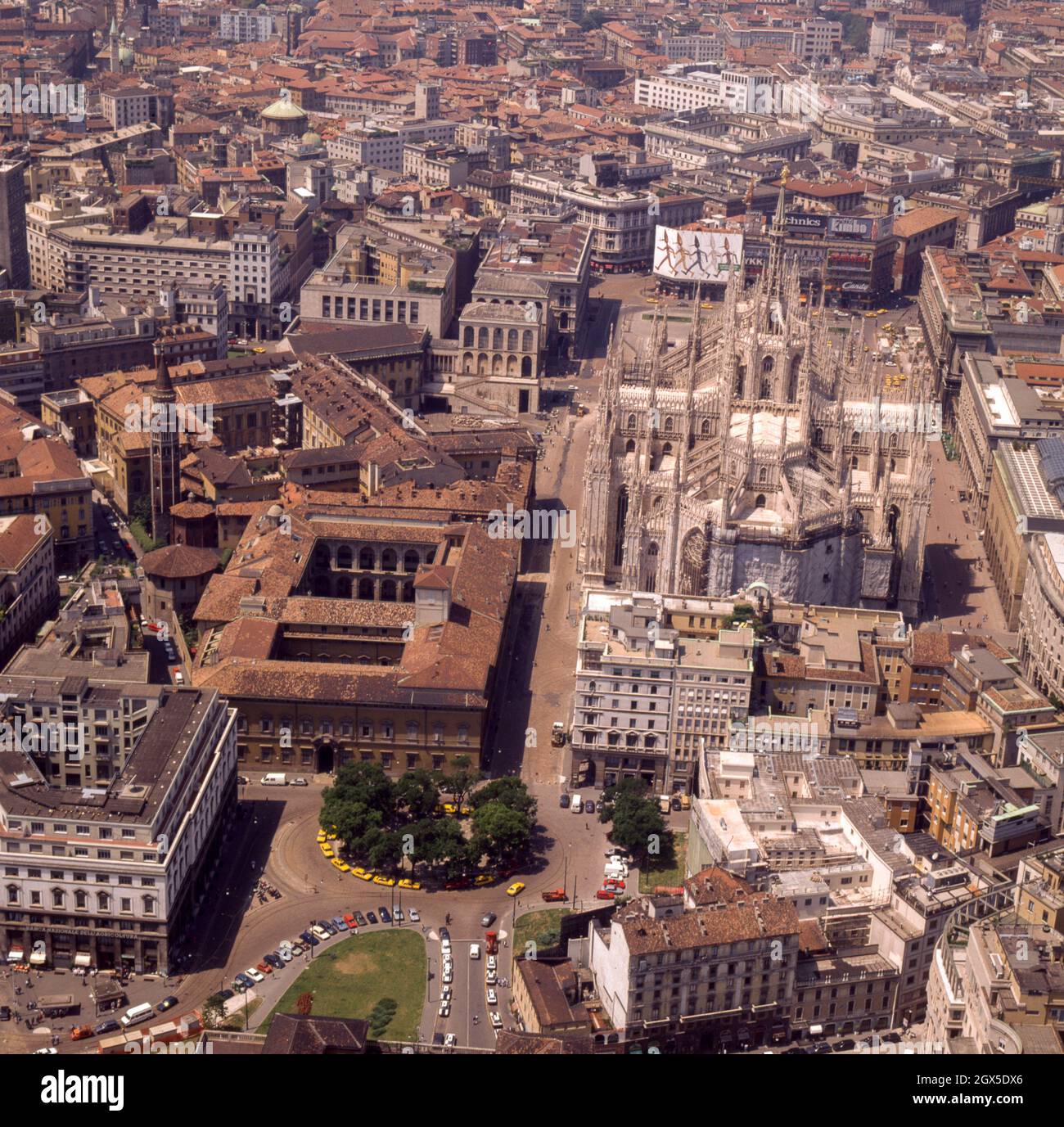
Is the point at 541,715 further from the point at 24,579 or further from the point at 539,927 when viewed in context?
the point at 24,579

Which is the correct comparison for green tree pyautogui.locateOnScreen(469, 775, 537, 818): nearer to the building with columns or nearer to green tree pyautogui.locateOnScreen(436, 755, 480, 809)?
green tree pyautogui.locateOnScreen(436, 755, 480, 809)

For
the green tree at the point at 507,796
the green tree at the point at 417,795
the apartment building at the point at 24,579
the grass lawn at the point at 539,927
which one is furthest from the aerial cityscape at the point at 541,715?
the apartment building at the point at 24,579

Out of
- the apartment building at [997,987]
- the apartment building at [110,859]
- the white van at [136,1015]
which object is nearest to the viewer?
the apartment building at [997,987]

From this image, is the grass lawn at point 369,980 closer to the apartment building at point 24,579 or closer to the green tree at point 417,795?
the green tree at point 417,795

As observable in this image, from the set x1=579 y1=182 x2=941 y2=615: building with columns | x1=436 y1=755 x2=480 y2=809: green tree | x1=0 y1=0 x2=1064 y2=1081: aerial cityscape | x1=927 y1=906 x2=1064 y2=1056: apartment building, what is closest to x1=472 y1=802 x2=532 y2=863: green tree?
x1=0 y1=0 x2=1064 y2=1081: aerial cityscape
